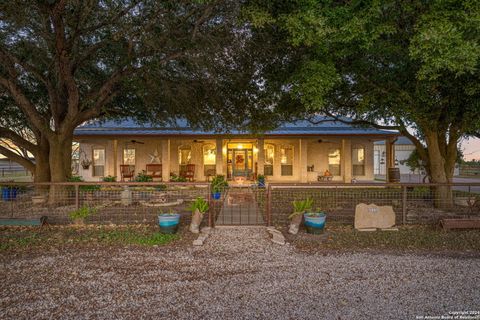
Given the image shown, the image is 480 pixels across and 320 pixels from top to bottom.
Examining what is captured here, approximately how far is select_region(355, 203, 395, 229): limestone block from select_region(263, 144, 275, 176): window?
11146 millimetres

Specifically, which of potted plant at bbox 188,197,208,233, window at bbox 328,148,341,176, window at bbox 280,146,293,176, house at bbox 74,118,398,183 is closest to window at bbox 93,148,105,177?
house at bbox 74,118,398,183

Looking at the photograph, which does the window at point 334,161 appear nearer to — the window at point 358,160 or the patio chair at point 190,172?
the window at point 358,160

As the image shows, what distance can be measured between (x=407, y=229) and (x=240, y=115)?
658 centimetres

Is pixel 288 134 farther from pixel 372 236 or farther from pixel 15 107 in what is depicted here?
pixel 15 107

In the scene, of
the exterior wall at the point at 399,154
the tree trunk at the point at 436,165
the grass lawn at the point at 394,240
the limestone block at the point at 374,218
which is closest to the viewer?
the grass lawn at the point at 394,240

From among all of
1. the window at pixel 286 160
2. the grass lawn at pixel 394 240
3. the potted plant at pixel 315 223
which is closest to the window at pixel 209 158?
the window at pixel 286 160

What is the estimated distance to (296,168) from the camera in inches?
703

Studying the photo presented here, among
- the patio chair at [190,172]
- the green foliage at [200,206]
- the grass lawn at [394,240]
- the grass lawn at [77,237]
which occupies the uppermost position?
the patio chair at [190,172]

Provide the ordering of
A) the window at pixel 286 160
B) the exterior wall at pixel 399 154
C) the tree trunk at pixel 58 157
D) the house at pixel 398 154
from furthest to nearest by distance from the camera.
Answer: the exterior wall at pixel 399 154
the house at pixel 398 154
the window at pixel 286 160
the tree trunk at pixel 58 157

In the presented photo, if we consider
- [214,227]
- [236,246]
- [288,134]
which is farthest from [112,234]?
[288,134]

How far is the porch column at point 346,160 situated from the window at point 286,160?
10.4ft

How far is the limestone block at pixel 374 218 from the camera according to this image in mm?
6953

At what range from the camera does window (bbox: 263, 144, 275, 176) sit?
59.5 feet

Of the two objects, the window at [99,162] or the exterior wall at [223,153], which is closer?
the exterior wall at [223,153]
